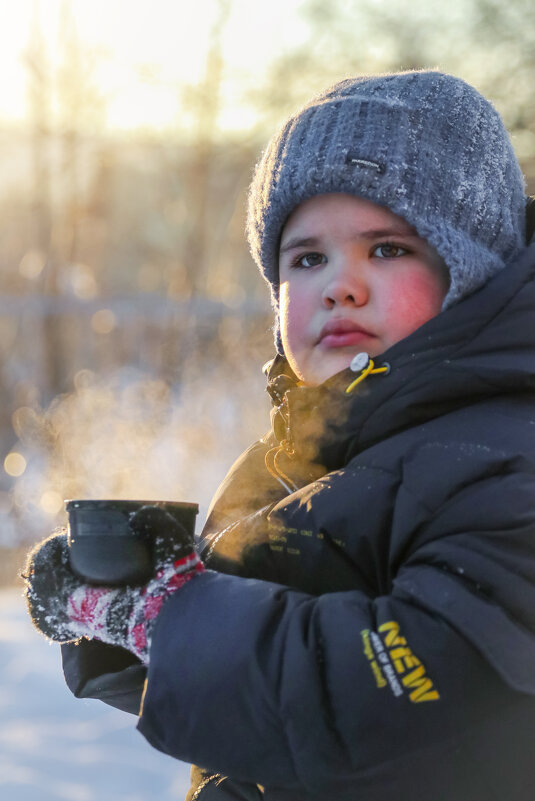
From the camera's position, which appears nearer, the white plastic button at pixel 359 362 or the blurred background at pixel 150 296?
the white plastic button at pixel 359 362

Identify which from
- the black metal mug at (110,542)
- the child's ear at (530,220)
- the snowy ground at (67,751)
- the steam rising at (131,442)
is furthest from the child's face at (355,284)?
the steam rising at (131,442)

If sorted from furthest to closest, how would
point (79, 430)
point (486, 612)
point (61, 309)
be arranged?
point (61, 309) < point (79, 430) < point (486, 612)

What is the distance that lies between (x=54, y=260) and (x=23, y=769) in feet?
25.6

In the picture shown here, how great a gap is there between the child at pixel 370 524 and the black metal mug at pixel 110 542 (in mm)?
25

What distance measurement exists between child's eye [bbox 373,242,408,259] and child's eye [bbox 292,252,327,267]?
0.10 meters

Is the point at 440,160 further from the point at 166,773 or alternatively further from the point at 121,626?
the point at 166,773

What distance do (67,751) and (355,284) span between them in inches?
63.7

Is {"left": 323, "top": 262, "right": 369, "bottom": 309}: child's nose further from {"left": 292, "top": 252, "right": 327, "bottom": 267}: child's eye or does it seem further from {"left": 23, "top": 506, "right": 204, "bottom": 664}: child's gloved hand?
{"left": 23, "top": 506, "right": 204, "bottom": 664}: child's gloved hand

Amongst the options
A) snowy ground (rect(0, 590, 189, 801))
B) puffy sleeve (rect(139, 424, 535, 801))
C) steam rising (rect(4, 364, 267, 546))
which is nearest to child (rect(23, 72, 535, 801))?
puffy sleeve (rect(139, 424, 535, 801))

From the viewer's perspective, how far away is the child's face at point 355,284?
4.50ft

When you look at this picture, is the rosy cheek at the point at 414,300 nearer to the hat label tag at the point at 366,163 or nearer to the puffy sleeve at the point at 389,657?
the hat label tag at the point at 366,163

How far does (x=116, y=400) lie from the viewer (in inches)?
317

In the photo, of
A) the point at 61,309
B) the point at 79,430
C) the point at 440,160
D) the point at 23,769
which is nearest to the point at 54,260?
the point at 61,309

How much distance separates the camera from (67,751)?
89.1 inches
